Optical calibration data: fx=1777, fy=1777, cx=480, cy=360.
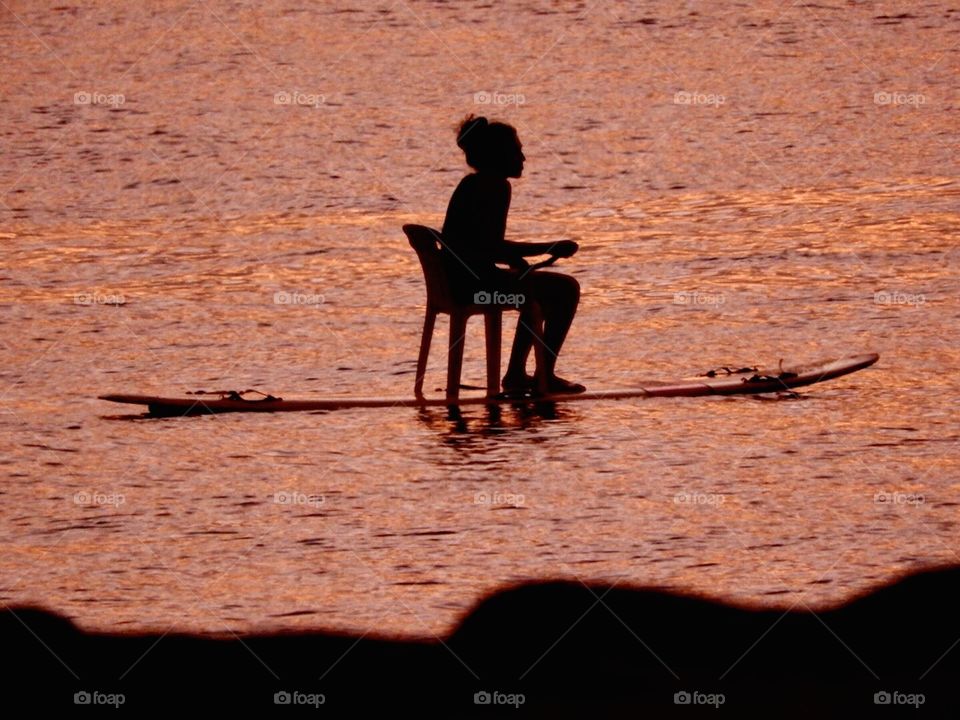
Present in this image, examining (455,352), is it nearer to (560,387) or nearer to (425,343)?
(425,343)

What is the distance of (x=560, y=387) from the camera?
22.6 ft

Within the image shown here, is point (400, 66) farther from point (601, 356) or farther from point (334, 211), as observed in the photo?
point (601, 356)

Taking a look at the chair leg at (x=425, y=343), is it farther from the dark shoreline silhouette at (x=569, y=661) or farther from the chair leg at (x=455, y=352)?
the dark shoreline silhouette at (x=569, y=661)

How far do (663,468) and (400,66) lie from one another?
597 cm

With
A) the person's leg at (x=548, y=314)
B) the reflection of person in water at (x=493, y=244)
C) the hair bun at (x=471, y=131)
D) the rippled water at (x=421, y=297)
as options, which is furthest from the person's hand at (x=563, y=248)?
the rippled water at (x=421, y=297)

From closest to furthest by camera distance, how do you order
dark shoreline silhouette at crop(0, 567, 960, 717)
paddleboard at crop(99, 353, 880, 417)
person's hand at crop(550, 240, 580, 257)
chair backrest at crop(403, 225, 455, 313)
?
dark shoreline silhouette at crop(0, 567, 960, 717) < person's hand at crop(550, 240, 580, 257) < chair backrest at crop(403, 225, 455, 313) < paddleboard at crop(99, 353, 880, 417)

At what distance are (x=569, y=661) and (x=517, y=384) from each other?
9.12 ft

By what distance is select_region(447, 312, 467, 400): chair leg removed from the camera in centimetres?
663

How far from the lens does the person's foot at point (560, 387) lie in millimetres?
6859

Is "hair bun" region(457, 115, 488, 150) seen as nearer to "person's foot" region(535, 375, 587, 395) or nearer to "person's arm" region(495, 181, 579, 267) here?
"person's arm" region(495, 181, 579, 267)

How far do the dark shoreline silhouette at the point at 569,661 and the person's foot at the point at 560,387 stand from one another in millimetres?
1981

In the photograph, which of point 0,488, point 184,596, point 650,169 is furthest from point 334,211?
point 184,596

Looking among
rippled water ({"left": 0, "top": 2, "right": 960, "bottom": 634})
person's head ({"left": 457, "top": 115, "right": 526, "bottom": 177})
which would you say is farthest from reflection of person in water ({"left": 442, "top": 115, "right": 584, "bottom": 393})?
rippled water ({"left": 0, "top": 2, "right": 960, "bottom": 634})

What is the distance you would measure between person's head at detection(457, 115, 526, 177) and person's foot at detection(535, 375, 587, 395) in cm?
81
